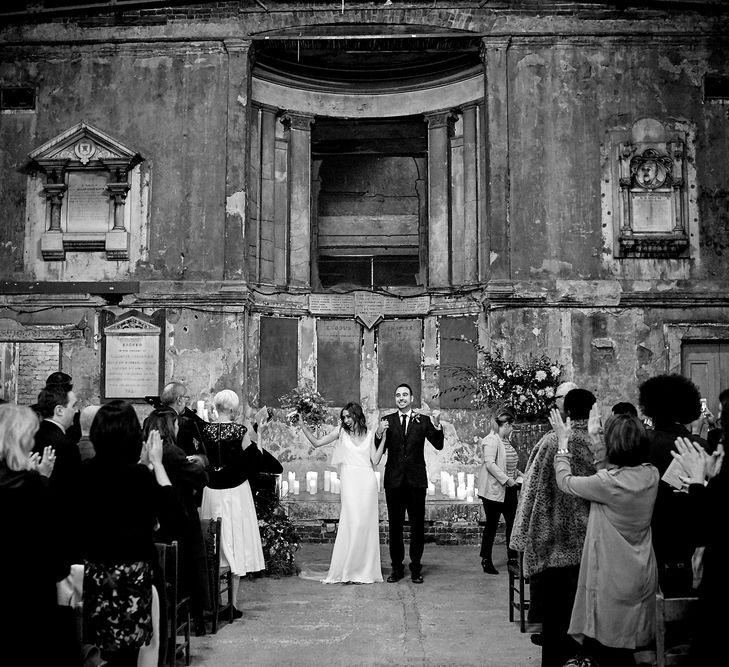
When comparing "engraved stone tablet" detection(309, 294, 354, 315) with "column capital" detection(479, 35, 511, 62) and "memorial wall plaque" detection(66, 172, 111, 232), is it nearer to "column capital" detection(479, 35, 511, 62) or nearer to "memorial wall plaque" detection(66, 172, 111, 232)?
"memorial wall plaque" detection(66, 172, 111, 232)

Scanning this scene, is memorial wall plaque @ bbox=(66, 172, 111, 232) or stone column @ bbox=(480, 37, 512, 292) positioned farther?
memorial wall plaque @ bbox=(66, 172, 111, 232)

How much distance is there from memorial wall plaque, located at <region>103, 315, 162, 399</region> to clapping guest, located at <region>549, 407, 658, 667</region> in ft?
29.1

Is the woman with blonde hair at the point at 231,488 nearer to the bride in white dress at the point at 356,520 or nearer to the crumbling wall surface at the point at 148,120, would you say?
the bride in white dress at the point at 356,520

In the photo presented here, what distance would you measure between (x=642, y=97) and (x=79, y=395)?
368 inches

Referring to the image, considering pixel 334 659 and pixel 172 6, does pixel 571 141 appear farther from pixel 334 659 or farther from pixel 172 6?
pixel 334 659

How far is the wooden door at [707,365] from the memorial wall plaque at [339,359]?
16.3 feet

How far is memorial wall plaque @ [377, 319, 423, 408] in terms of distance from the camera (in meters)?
13.7

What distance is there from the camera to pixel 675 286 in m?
12.3

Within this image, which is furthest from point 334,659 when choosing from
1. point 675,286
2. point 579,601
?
point 675,286

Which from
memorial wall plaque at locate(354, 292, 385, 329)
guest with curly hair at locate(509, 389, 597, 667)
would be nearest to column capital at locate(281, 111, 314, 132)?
memorial wall plaque at locate(354, 292, 385, 329)

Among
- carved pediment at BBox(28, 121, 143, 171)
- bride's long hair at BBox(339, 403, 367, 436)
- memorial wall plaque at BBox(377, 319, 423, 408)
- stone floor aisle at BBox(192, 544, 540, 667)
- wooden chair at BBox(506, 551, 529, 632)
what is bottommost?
stone floor aisle at BBox(192, 544, 540, 667)

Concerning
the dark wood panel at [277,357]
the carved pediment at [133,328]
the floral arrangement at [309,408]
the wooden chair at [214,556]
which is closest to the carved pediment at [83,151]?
the carved pediment at [133,328]

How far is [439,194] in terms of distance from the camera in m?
14.3

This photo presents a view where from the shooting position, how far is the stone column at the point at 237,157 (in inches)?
496
